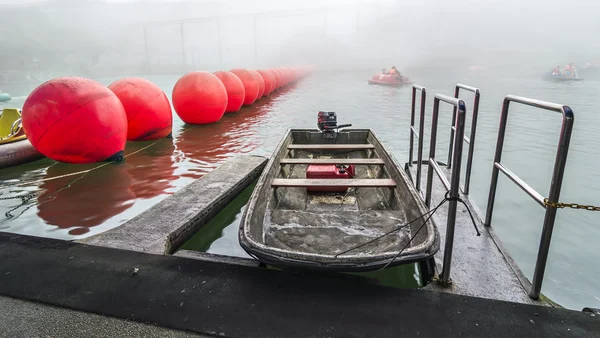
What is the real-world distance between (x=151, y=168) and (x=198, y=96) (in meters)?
4.24

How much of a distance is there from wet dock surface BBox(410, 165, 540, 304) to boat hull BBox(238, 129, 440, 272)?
42 centimetres

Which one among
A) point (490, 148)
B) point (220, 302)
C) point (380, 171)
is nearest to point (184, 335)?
point (220, 302)

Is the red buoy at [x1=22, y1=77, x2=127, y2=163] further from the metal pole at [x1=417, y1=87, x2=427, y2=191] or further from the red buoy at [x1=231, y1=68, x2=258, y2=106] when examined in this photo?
the red buoy at [x1=231, y1=68, x2=258, y2=106]

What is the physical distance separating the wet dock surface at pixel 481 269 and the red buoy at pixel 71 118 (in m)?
5.79

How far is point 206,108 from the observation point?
35.5ft

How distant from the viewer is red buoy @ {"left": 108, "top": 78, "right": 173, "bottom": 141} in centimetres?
793

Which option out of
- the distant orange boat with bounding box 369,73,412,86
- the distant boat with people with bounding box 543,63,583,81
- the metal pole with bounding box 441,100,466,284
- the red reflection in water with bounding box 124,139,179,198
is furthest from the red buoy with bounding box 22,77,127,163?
the distant boat with people with bounding box 543,63,583,81

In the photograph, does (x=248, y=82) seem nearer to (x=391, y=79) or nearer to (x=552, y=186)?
(x=552, y=186)

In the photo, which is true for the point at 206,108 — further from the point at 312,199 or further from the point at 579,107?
the point at 579,107

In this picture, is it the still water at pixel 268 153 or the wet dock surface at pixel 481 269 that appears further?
the still water at pixel 268 153

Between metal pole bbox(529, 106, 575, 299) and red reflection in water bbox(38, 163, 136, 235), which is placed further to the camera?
red reflection in water bbox(38, 163, 136, 235)

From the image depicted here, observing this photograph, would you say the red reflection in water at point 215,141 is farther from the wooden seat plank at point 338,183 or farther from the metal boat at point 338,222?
the wooden seat plank at point 338,183

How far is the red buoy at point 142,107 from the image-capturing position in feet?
26.0

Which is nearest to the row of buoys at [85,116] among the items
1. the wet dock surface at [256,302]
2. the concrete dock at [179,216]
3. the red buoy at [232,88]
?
the concrete dock at [179,216]
